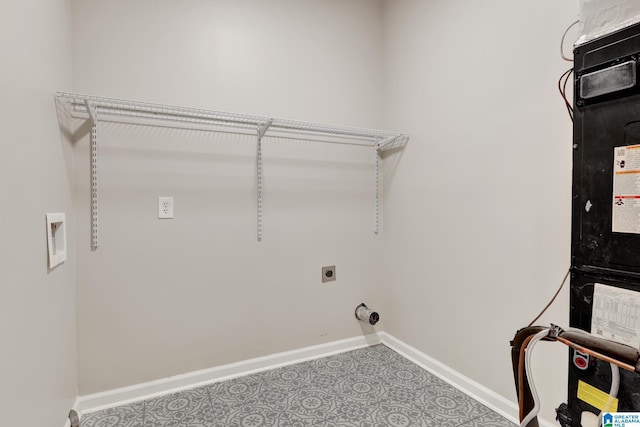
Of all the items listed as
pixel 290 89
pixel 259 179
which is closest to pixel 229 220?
pixel 259 179

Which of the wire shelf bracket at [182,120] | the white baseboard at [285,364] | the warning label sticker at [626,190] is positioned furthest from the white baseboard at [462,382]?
the wire shelf bracket at [182,120]

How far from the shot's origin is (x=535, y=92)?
1371 millimetres

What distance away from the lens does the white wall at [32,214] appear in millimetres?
856

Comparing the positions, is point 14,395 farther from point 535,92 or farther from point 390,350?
point 535,92

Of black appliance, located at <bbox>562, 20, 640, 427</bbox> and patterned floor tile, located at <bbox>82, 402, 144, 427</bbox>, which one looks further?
patterned floor tile, located at <bbox>82, 402, 144, 427</bbox>

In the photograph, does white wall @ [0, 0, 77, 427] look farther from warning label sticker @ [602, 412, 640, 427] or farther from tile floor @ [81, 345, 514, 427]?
warning label sticker @ [602, 412, 640, 427]

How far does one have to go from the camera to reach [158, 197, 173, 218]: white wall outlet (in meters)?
1.71

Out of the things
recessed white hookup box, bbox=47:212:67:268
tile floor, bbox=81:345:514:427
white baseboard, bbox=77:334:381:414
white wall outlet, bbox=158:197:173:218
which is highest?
white wall outlet, bbox=158:197:173:218

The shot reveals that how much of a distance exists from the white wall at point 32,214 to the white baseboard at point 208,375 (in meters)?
0.22

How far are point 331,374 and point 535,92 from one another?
183cm

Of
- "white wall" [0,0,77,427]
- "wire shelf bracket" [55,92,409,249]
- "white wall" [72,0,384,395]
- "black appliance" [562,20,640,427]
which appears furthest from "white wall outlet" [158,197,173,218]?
"black appliance" [562,20,640,427]

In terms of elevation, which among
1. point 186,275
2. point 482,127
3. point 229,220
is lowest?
point 186,275

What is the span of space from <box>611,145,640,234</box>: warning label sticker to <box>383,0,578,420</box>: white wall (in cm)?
42

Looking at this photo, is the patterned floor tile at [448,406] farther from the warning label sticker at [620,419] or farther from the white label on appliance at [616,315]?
the white label on appliance at [616,315]
